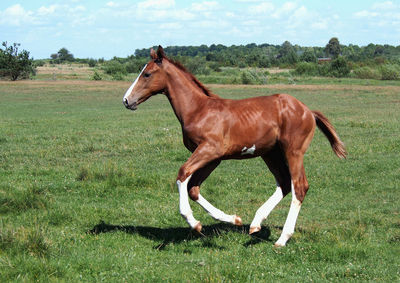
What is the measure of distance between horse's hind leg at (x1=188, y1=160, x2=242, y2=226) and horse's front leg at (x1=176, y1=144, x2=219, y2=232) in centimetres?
31

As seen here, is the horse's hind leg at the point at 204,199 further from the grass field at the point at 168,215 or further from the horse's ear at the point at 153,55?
the horse's ear at the point at 153,55

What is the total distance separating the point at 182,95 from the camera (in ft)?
23.8

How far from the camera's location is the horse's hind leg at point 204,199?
6.74 metres

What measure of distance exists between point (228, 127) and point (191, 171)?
84 centimetres

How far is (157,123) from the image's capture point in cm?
2272

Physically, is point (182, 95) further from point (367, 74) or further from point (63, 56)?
point (63, 56)

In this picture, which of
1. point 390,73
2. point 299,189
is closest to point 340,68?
point 390,73

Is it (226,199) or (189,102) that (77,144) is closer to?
(226,199)

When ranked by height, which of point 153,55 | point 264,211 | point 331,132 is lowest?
point 264,211

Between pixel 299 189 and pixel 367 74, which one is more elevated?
pixel 299 189

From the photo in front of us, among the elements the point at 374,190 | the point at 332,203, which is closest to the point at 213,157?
the point at 332,203

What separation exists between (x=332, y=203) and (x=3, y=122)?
17989mm

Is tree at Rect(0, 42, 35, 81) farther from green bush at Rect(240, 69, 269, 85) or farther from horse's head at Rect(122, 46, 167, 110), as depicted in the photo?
horse's head at Rect(122, 46, 167, 110)

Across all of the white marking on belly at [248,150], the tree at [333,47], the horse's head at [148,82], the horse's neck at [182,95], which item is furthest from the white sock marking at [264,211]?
the tree at [333,47]
